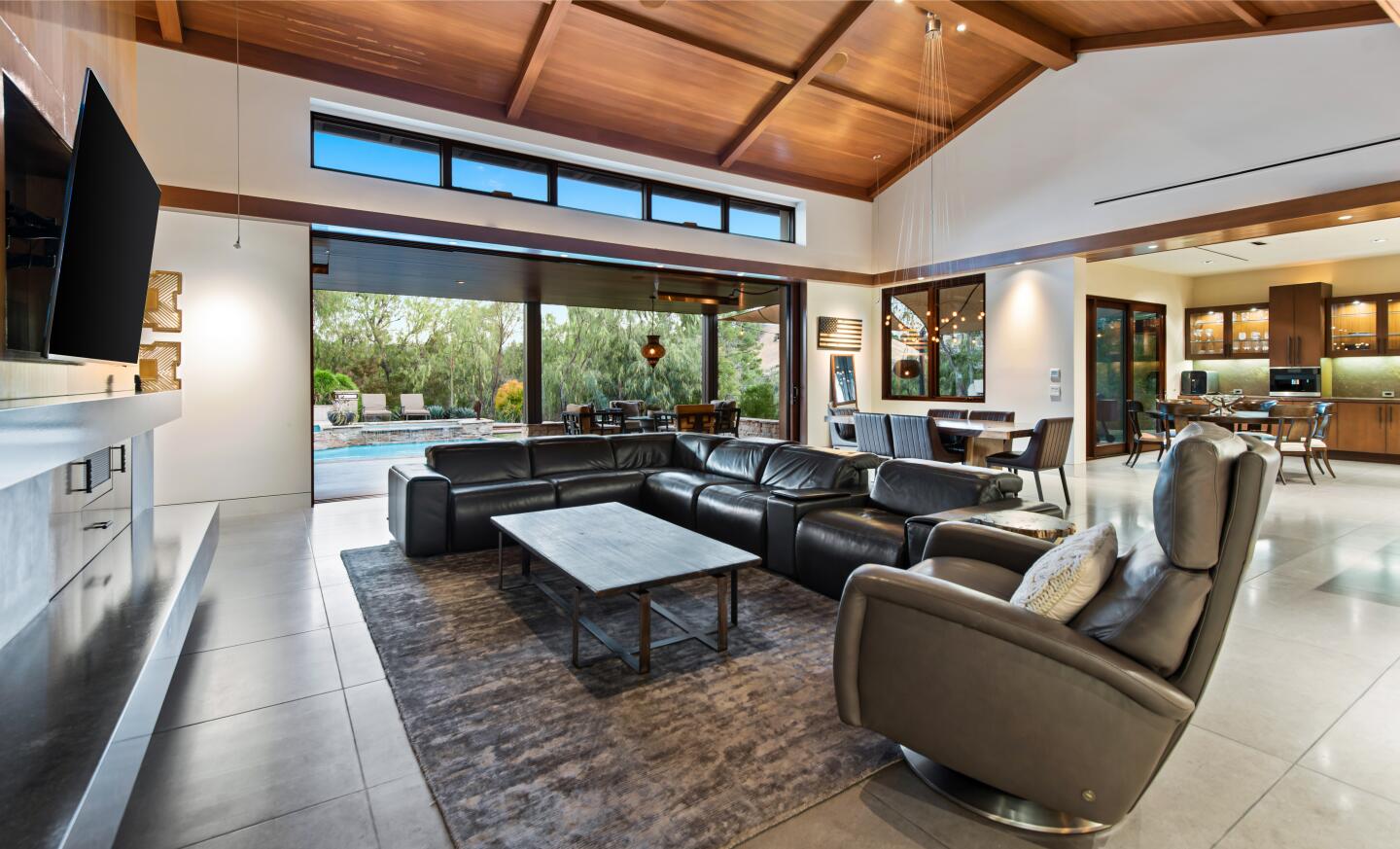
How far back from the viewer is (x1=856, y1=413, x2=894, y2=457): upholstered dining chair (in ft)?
20.5

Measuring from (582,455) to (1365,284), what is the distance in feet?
37.6

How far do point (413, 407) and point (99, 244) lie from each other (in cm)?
991

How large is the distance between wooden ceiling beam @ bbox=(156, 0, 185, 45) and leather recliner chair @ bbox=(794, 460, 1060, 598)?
604 centimetres

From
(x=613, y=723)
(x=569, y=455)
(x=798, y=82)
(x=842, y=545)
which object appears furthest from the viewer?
(x=798, y=82)

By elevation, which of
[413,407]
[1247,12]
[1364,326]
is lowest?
[413,407]

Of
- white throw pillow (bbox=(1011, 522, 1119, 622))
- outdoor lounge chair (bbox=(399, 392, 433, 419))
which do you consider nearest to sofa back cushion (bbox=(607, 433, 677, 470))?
white throw pillow (bbox=(1011, 522, 1119, 622))

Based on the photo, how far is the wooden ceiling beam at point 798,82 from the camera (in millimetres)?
6254

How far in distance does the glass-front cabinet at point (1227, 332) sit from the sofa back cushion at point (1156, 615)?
11490mm

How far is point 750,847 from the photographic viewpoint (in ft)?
5.26

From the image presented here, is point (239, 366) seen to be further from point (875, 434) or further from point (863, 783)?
point (863, 783)

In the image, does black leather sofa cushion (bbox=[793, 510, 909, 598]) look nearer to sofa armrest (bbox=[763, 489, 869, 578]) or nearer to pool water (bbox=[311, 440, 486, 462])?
sofa armrest (bbox=[763, 489, 869, 578])

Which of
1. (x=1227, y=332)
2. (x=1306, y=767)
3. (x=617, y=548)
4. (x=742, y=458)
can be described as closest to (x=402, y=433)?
(x=742, y=458)

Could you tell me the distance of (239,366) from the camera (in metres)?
5.76

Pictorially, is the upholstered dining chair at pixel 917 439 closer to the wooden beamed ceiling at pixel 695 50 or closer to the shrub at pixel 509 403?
the wooden beamed ceiling at pixel 695 50
